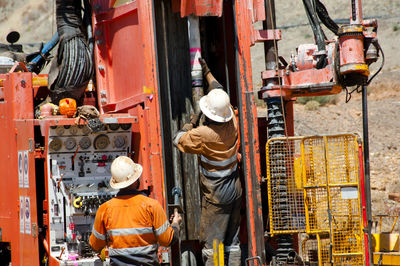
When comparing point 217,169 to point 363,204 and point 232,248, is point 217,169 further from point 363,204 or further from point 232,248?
point 363,204

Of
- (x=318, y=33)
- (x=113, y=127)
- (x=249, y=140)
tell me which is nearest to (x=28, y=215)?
(x=113, y=127)

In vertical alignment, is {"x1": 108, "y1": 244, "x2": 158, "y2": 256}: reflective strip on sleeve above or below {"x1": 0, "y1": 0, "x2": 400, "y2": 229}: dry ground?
below

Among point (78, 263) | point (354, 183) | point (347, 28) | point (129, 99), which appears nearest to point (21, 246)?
point (78, 263)

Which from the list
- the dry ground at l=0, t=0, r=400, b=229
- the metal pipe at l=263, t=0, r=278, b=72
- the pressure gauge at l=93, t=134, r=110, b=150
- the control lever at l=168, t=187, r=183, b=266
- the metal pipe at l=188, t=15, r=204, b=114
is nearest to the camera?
the control lever at l=168, t=187, r=183, b=266

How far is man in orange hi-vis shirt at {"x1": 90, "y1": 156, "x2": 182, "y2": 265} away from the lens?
6.36 metres

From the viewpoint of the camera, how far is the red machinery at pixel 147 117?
27.0 ft

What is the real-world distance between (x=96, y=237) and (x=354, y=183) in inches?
120

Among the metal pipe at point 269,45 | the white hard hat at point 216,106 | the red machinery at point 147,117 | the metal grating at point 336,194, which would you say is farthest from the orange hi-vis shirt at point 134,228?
the metal pipe at point 269,45

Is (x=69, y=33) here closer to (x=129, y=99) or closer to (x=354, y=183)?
(x=129, y=99)

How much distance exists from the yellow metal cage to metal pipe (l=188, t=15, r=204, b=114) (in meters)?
0.99

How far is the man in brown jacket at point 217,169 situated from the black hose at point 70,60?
6.08 feet

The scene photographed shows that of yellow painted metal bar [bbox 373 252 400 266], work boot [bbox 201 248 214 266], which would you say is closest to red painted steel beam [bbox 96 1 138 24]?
work boot [bbox 201 248 214 266]

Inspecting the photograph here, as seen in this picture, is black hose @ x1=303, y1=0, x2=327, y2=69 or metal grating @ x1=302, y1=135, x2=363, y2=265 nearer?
metal grating @ x1=302, y1=135, x2=363, y2=265

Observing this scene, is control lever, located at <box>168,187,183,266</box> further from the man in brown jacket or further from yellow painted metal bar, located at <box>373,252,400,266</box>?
yellow painted metal bar, located at <box>373,252,400,266</box>
